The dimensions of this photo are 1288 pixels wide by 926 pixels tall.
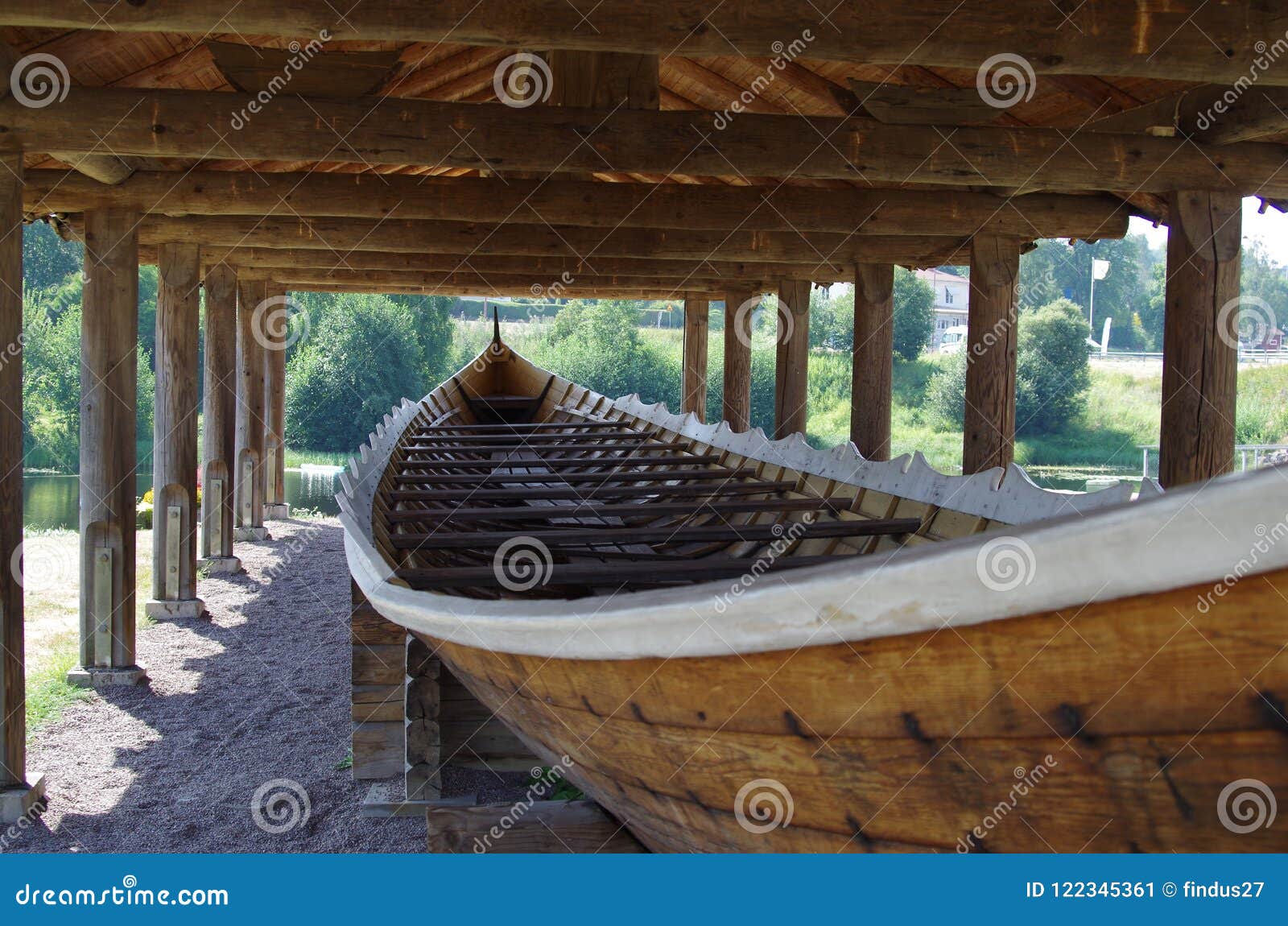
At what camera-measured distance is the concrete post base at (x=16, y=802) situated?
13.0ft

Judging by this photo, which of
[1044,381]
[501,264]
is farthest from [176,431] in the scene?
[1044,381]

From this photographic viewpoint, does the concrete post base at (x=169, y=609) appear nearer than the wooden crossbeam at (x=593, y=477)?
No

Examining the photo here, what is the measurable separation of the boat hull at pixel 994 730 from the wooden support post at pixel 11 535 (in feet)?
10.0

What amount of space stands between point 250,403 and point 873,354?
6.44 meters

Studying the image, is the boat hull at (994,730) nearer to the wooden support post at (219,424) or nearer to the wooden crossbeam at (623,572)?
the wooden crossbeam at (623,572)

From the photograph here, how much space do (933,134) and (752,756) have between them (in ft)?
13.6

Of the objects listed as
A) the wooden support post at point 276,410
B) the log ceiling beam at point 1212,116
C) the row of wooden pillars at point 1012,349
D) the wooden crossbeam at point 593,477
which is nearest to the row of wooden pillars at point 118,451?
the wooden crossbeam at point 593,477

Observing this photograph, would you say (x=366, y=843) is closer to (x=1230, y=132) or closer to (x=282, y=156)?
(x=282, y=156)

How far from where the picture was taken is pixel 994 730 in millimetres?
1240

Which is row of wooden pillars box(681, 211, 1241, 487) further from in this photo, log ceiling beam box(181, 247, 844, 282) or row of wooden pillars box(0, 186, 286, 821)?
row of wooden pillars box(0, 186, 286, 821)

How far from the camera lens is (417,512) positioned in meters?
4.01

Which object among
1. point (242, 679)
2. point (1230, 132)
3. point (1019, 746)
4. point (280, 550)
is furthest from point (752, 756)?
point (280, 550)

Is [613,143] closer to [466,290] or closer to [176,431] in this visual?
[176,431]

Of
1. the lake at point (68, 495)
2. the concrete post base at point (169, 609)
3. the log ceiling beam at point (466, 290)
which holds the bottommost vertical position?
the lake at point (68, 495)
